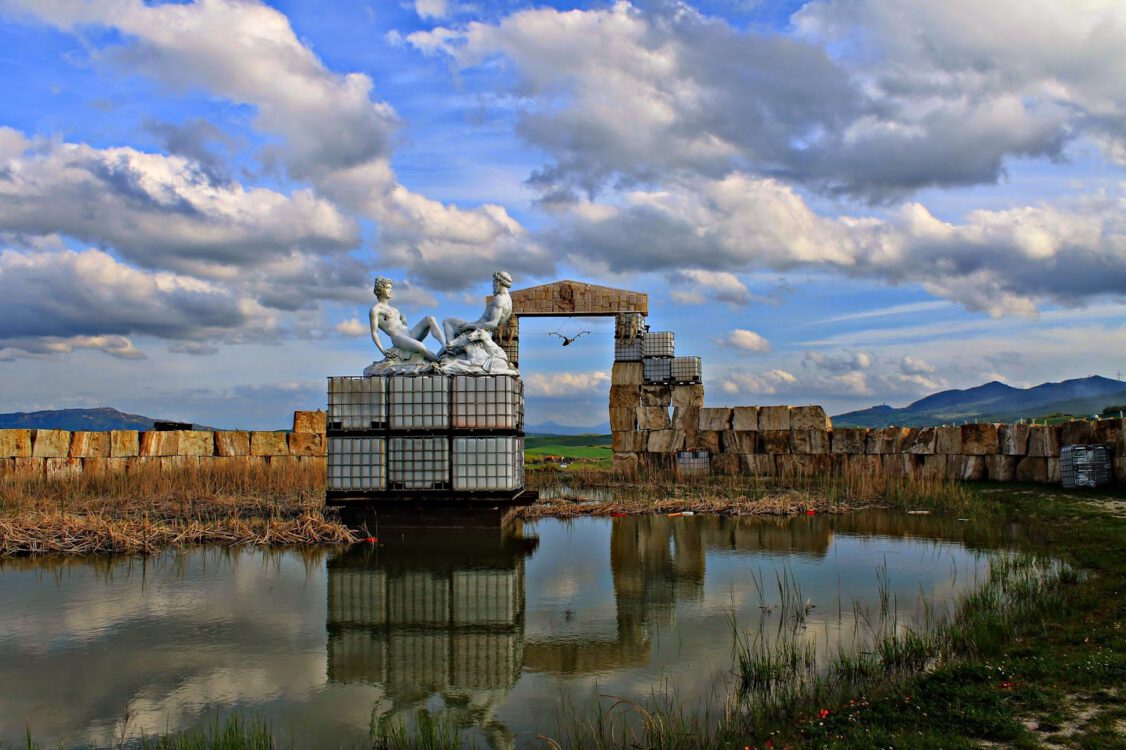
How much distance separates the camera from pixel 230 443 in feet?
65.9

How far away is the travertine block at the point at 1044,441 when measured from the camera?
1530 centimetres

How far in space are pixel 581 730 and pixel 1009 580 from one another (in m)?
5.10

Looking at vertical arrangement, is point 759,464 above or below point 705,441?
below

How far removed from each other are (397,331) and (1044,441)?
497 inches

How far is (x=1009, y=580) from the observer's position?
725 cm

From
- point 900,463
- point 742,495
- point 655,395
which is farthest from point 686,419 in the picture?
point 742,495

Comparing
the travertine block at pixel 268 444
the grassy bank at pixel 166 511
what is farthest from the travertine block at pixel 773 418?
the travertine block at pixel 268 444

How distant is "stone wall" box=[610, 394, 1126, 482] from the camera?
51.3 feet

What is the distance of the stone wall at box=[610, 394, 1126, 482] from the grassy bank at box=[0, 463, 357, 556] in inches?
379

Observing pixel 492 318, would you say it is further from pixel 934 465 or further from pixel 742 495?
pixel 934 465

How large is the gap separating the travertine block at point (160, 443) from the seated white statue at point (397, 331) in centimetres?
1016

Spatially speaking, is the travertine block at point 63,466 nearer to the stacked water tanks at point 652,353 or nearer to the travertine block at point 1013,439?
the stacked water tanks at point 652,353

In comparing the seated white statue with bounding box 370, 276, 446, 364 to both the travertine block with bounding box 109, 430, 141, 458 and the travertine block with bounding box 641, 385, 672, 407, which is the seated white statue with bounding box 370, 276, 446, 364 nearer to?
the travertine block with bounding box 109, 430, 141, 458

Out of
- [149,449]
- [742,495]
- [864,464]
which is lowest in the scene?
[742,495]
